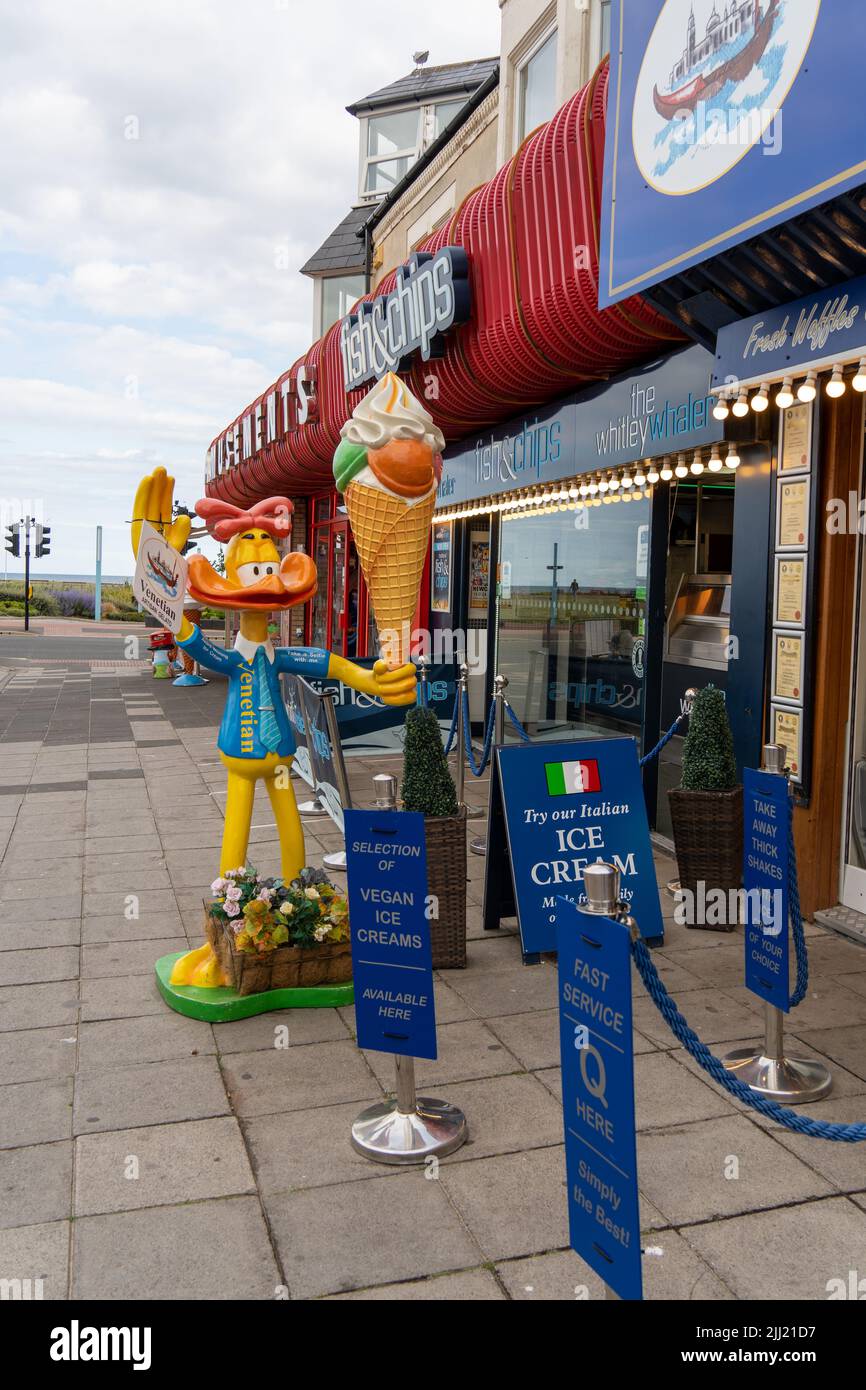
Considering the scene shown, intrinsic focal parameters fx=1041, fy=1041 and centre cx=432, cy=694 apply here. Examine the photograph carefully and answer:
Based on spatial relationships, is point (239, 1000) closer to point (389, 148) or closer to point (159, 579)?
point (159, 579)

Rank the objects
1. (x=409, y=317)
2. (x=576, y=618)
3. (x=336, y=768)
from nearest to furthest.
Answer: (x=336, y=768)
(x=409, y=317)
(x=576, y=618)

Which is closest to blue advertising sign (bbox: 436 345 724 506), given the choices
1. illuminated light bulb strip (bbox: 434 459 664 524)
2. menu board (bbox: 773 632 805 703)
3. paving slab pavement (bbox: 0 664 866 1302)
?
illuminated light bulb strip (bbox: 434 459 664 524)

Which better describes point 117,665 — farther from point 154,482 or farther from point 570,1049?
point 570,1049

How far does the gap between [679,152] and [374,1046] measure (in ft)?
16.1

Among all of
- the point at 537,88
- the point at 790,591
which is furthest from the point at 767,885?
the point at 537,88

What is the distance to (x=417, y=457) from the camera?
4875mm

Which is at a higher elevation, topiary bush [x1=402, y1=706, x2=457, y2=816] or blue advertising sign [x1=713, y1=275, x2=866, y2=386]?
blue advertising sign [x1=713, y1=275, x2=866, y2=386]

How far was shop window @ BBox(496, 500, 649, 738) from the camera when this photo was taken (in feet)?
29.0

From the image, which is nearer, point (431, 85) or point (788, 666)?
point (788, 666)

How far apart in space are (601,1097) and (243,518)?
12.4 feet

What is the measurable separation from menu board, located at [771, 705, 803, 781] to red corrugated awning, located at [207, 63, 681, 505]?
264 cm

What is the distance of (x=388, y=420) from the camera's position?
16.0ft

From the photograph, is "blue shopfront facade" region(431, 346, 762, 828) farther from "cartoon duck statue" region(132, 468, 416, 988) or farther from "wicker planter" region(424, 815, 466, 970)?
"cartoon duck statue" region(132, 468, 416, 988)

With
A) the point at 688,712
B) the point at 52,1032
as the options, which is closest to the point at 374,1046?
the point at 52,1032
